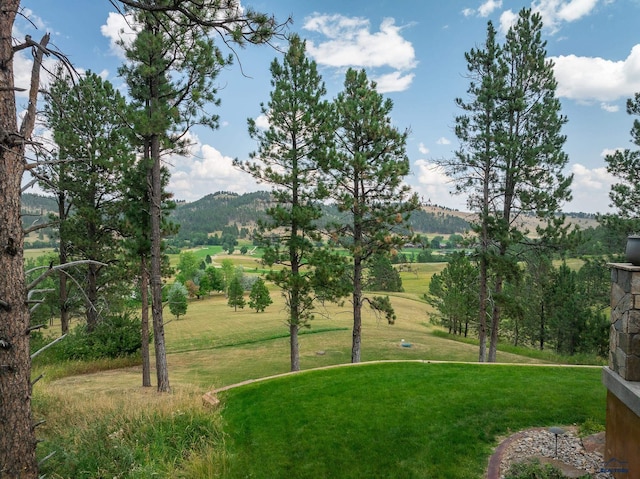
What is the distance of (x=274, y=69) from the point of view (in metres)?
12.6

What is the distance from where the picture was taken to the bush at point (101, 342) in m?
14.7

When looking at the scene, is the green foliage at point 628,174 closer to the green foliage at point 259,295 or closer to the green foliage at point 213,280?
the green foliage at point 259,295

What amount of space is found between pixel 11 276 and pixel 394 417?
5411mm

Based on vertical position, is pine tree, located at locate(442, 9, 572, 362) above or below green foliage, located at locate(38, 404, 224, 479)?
above

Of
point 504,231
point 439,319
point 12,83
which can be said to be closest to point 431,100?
point 504,231

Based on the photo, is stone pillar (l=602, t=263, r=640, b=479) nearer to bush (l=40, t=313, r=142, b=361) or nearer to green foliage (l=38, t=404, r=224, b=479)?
green foliage (l=38, t=404, r=224, b=479)

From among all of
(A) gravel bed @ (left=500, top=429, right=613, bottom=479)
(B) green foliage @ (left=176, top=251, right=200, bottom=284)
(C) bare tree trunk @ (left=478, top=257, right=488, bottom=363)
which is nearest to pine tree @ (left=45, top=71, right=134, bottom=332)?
(A) gravel bed @ (left=500, top=429, right=613, bottom=479)

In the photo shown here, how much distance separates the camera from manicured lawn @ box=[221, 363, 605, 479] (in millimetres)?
4879

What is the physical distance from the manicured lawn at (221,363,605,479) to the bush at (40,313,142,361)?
9765 millimetres

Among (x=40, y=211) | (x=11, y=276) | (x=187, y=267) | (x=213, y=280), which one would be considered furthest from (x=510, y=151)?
(x=187, y=267)

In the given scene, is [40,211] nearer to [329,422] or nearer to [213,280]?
[329,422]

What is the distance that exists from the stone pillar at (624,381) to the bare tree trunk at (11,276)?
18.2 ft

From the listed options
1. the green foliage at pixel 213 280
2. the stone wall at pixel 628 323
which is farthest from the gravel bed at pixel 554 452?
the green foliage at pixel 213 280

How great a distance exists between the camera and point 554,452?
473cm
